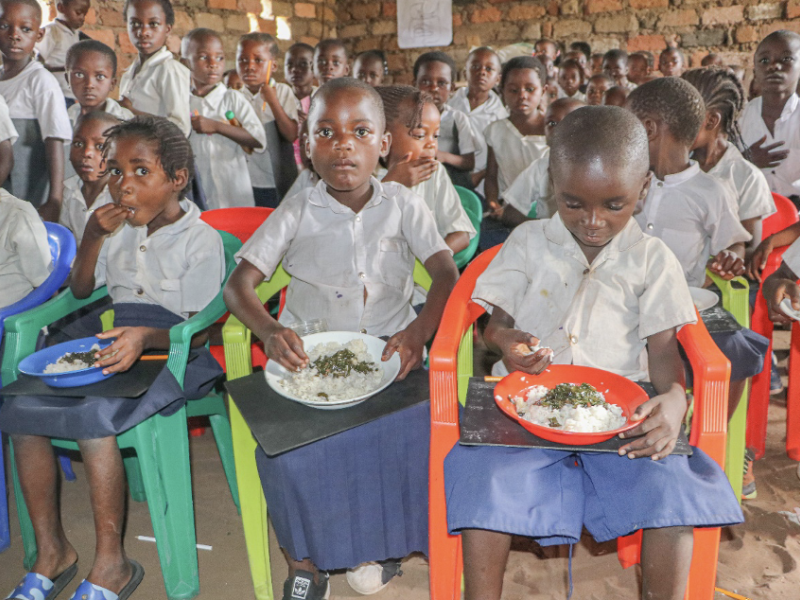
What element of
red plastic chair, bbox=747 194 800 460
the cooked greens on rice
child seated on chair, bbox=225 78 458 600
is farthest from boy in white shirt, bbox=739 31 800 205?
the cooked greens on rice

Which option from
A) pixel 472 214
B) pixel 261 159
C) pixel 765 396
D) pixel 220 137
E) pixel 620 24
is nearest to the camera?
pixel 765 396

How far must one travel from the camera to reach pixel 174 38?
677 cm

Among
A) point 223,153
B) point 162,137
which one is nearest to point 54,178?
point 223,153

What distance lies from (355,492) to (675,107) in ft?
5.05

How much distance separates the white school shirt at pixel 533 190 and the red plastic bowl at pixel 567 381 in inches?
52.2

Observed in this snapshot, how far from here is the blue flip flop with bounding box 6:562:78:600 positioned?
174 cm

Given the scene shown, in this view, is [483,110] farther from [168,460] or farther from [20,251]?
[168,460]

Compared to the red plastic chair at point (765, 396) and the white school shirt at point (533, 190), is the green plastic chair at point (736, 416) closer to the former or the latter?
the red plastic chair at point (765, 396)

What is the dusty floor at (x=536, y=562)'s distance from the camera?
1804 mm

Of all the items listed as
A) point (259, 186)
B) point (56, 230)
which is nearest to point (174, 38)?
point (259, 186)

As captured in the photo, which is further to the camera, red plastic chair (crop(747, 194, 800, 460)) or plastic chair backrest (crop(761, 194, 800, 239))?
plastic chair backrest (crop(761, 194, 800, 239))

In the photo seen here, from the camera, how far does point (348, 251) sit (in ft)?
6.59

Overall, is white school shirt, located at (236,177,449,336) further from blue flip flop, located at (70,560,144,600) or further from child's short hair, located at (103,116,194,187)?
blue flip flop, located at (70,560,144,600)

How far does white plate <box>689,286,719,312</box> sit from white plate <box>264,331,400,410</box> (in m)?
0.85
